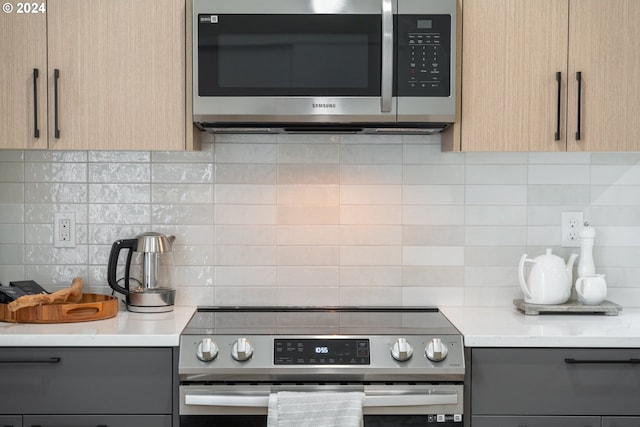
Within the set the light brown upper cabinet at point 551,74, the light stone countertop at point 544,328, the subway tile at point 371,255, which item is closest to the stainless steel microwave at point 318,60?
the light brown upper cabinet at point 551,74

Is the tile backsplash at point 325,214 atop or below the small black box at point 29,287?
atop

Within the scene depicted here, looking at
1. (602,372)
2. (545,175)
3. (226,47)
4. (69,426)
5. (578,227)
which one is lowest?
(69,426)

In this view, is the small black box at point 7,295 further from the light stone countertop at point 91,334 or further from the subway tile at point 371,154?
the subway tile at point 371,154

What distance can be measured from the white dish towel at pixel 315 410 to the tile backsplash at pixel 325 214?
664 mm

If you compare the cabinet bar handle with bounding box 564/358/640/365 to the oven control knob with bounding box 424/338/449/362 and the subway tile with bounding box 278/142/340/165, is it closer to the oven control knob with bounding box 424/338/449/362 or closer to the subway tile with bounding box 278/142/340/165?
the oven control knob with bounding box 424/338/449/362

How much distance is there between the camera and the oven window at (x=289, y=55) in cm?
244

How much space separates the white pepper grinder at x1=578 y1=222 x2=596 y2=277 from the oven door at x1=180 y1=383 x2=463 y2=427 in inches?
31.6

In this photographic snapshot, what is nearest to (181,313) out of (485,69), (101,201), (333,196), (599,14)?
(101,201)

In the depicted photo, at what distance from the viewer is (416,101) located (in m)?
2.45

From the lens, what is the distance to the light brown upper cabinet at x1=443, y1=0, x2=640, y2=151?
2.48 meters

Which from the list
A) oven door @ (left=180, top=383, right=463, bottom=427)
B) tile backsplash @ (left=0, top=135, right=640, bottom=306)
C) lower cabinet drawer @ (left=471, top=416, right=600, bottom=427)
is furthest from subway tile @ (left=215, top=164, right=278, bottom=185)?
lower cabinet drawer @ (left=471, top=416, right=600, bottom=427)

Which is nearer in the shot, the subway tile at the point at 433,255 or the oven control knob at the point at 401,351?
the oven control knob at the point at 401,351

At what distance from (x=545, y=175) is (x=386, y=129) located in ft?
2.26

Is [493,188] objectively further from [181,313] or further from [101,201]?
[101,201]
